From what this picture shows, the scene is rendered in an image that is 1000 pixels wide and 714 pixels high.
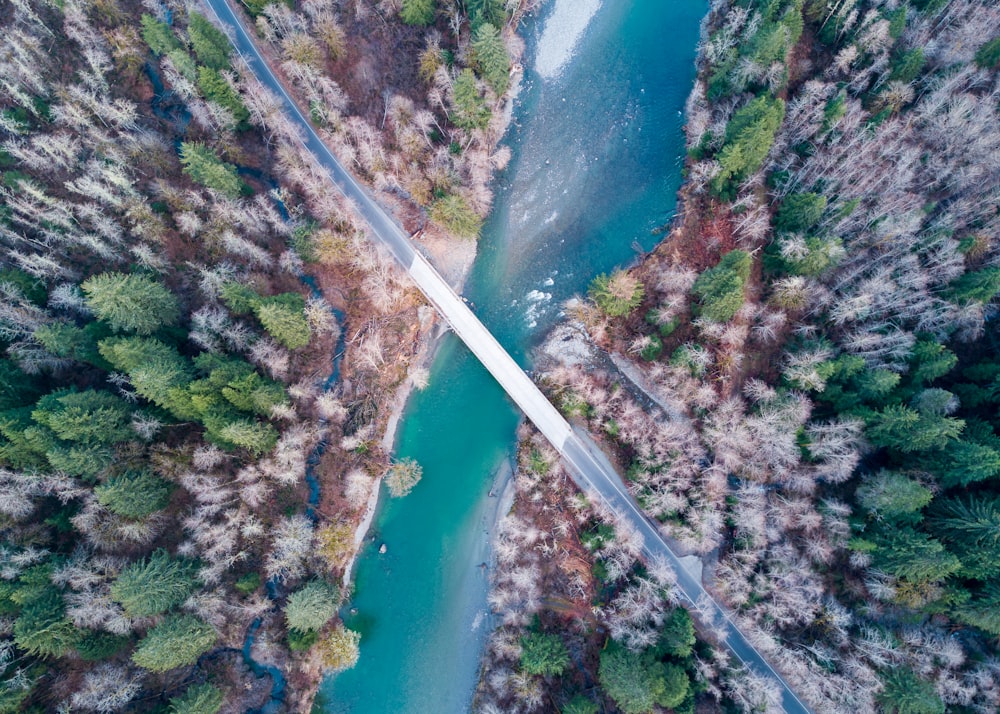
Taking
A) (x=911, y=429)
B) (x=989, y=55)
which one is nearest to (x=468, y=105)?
(x=911, y=429)

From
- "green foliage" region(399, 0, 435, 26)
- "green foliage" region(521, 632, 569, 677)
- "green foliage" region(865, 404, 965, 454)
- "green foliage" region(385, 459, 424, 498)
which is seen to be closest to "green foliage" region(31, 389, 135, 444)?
"green foliage" region(385, 459, 424, 498)

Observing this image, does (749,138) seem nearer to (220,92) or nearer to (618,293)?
(618,293)

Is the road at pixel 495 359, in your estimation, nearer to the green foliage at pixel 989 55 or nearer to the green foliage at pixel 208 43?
the green foliage at pixel 208 43

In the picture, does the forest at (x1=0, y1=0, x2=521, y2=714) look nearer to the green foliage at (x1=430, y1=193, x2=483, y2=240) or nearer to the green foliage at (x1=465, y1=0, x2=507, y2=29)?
the green foliage at (x1=430, y1=193, x2=483, y2=240)

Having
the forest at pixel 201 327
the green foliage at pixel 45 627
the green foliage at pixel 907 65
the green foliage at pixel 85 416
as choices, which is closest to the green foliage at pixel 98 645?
the forest at pixel 201 327

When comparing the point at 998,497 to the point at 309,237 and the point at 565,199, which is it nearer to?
the point at 565,199

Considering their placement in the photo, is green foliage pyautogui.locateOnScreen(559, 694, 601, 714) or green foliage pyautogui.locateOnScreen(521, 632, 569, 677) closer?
green foliage pyautogui.locateOnScreen(559, 694, 601, 714)
